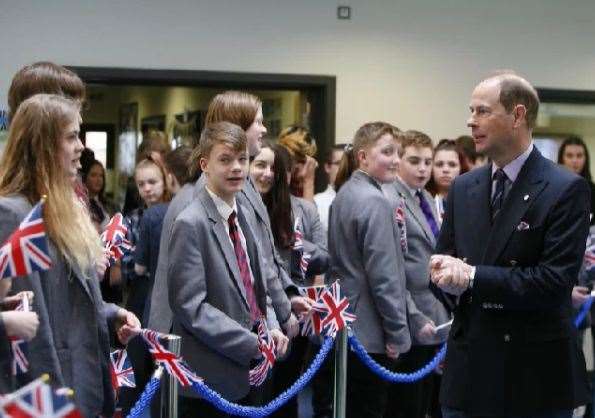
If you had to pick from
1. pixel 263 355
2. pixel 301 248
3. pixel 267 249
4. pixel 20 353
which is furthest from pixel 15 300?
pixel 301 248

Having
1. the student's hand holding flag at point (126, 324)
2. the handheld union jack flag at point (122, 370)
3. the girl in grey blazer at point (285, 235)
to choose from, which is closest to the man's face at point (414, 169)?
the girl in grey blazer at point (285, 235)

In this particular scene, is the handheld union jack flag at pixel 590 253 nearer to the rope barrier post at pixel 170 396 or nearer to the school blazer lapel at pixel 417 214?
the school blazer lapel at pixel 417 214

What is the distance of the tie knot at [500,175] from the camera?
3.88 m

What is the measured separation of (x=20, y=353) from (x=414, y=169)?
12.6 ft

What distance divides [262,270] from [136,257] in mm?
1587

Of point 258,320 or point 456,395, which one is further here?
point 258,320

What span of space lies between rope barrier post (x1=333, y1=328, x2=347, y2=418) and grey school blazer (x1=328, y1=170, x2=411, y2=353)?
430 mm

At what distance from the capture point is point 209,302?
432 centimetres

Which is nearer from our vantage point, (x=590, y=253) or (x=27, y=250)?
(x=27, y=250)

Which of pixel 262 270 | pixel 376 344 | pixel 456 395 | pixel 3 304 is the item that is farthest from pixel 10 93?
pixel 376 344

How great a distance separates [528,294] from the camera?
3.64 m

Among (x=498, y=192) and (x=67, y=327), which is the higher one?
(x=498, y=192)

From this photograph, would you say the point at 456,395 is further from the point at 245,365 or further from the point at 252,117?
the point at 252,117

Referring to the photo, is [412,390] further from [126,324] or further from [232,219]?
[126,324]
